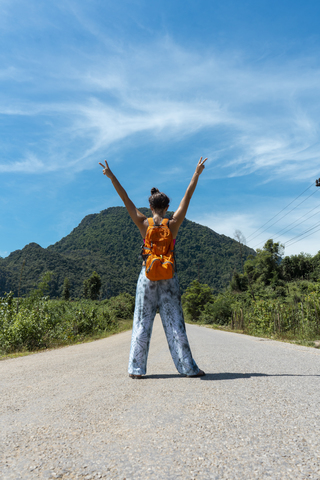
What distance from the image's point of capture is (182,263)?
108500mm

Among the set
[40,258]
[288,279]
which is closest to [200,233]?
[40,258]

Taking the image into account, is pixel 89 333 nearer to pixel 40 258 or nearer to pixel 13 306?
pixel 13 306

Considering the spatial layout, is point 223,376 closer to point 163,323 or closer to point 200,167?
point 163,323

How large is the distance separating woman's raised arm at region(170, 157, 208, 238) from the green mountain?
62.5 meters

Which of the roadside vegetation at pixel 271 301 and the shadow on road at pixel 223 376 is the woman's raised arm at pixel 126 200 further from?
the roadside vegetation at pixel 271 301

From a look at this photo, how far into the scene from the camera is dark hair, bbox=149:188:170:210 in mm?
3184

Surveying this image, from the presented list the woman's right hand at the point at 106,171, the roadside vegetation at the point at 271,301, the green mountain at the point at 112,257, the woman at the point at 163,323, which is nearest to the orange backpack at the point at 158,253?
the woman at the point at 163,323

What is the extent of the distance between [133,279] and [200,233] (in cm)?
4241

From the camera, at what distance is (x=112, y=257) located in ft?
396

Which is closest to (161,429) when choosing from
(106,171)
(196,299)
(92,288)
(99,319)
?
(106,171)

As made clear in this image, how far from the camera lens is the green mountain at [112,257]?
82188 millimetres

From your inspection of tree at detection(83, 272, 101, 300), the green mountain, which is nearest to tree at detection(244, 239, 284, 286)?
the green mountain

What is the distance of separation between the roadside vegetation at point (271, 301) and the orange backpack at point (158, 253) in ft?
22.8

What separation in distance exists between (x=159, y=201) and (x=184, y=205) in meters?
0.27
